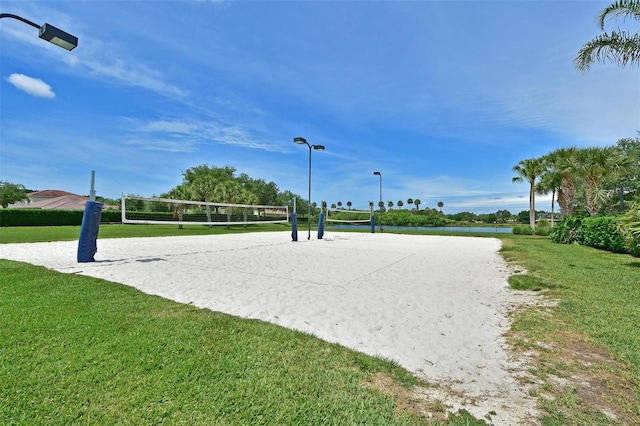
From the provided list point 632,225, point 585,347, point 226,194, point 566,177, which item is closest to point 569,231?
point 632,225

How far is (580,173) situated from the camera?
50.8 feet

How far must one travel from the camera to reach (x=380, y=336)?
287 cm

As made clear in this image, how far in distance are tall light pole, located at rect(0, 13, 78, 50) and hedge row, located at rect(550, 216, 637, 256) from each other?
1268 cm

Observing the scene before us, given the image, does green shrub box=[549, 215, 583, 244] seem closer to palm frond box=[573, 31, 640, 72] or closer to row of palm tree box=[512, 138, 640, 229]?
row of palm tree box=[512, 138, 640, 229]

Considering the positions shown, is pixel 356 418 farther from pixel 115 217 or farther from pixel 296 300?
pixel 115 217

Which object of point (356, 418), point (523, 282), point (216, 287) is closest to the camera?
point (356, 418)

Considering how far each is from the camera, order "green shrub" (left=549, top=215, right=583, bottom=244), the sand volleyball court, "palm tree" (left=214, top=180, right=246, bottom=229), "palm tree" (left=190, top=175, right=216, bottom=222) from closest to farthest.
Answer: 1. the sand volleyball court
2. "green shrub" (left=549, top=215, right=583, bottom=244)
3. "palm tree" (left=214, top=180, right=246, bottom=229)
4. "palm tree" (left=190, top=175, right=216, bottom=222)

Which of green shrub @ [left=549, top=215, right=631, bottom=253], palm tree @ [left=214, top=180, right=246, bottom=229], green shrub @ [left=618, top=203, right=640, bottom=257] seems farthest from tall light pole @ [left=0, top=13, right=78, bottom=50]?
palm tree @ [left=214, top=180, right=246, bottom=229]

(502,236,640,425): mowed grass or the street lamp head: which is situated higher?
the street lamp head

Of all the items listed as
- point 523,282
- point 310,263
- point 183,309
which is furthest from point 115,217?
point 523,282

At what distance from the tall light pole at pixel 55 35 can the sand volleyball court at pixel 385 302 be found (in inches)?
149

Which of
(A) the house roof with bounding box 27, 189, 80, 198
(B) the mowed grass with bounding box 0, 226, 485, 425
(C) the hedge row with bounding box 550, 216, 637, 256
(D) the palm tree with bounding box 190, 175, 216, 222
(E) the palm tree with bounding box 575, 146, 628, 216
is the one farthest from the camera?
(A) the house roof with bounding box 27, 189, 80, 198

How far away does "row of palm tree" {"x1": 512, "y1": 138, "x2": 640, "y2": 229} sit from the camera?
14.2 m

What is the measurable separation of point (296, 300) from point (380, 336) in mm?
1415
